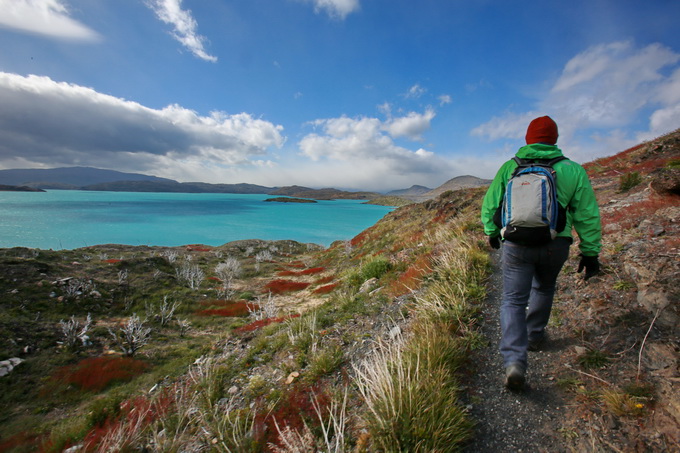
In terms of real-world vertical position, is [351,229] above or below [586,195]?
below

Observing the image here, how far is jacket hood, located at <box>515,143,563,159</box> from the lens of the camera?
2.66 meters

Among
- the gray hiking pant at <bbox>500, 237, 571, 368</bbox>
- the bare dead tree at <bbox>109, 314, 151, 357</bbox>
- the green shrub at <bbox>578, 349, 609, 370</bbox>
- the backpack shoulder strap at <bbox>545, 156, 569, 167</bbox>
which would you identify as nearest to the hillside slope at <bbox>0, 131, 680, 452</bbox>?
the green shrub at <bbox>578, 349, 609, 370</bbox>

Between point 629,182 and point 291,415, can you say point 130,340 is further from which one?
point 629,182

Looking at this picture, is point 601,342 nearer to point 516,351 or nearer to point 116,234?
point 516,351

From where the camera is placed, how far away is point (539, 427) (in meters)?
2.33

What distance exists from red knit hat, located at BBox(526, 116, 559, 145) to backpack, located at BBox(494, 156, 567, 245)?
0.73 ft

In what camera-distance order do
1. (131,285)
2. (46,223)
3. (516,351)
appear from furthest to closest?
(46,223), (131,285), (516,351)

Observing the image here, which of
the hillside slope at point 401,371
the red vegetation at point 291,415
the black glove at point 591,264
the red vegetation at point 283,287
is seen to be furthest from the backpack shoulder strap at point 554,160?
the red vegetation at point 283,287

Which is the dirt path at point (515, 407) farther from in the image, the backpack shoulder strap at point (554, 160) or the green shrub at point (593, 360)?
the backpack shoulder strap at point (554, 160)

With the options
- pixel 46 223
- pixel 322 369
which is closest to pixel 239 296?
pixel 322 369

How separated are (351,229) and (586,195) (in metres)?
73.4

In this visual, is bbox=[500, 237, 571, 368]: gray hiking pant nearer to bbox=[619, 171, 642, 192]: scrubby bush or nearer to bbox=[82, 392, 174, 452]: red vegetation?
bbox=[82, 392, 174, 452]: red vegetation

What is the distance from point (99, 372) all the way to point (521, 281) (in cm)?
1024

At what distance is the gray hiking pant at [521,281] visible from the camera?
2672 millimetres
